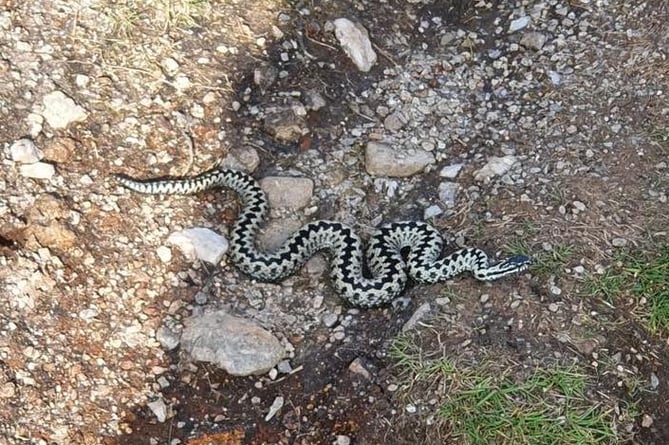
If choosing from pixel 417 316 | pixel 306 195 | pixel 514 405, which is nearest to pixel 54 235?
pixel 306 195

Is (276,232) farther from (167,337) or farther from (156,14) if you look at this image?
(156,14)

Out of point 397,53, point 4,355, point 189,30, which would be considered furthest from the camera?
point 397,53

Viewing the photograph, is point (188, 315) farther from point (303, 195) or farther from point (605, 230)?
point (605, 230)

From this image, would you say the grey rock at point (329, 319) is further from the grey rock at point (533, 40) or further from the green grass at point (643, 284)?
the grey rock at point (533, 40)

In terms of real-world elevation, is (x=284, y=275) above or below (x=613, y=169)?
below

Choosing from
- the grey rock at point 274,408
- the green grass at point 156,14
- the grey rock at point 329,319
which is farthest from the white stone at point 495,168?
the green grass at point 156,14

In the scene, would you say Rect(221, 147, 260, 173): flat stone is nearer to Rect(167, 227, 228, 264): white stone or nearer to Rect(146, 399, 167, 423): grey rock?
Rect(167, 227, 228, 264): white stone

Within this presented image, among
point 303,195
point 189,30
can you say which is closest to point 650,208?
point 303,195

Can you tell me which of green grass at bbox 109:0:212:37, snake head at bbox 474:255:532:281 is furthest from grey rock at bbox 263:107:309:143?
snake head at bbox 474:255:532:281
